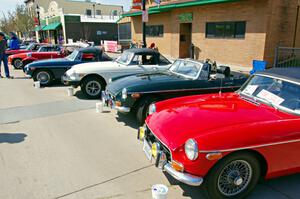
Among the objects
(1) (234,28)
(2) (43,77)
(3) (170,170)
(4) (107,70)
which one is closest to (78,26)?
(1) (234,28)

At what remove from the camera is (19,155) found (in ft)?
15.0

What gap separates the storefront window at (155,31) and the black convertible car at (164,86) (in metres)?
16.1

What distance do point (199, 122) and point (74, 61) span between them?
767cm

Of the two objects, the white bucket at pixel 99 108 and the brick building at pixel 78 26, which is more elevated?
the brick building at pixel 78 26

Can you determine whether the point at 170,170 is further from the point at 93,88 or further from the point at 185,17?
the point at 185,17

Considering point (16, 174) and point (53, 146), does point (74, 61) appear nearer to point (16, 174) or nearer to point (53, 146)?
point (53, 146)

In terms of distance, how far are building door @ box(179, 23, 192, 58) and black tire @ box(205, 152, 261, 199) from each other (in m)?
17.4

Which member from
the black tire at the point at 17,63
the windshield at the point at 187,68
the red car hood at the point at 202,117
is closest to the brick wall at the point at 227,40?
the windshield at the point at 187,68

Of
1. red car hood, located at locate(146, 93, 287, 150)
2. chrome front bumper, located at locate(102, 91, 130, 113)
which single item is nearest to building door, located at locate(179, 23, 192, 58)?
chrome front bumper, located at locate(102, 91, 130, 113)

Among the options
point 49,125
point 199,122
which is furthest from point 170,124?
point 49,125

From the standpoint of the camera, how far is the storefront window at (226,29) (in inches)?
578

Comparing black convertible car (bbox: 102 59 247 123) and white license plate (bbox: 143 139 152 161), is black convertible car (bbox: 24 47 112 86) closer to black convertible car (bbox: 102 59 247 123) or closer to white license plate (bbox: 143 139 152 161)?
black convertible car (bbox: 102 59 247 123)

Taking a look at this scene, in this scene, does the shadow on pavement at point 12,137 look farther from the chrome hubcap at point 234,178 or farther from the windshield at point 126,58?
the windshield at point 126,58

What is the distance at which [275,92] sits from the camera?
395 cm
